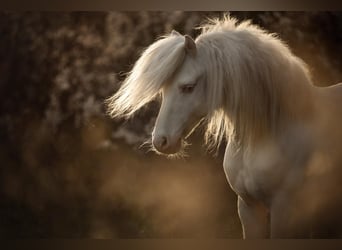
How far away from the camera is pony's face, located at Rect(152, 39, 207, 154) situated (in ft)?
7.88

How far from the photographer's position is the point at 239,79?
241 centimetres

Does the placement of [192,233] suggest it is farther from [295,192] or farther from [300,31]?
[300,31]

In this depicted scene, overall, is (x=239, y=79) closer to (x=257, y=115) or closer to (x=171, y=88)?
(x=257, y=115)

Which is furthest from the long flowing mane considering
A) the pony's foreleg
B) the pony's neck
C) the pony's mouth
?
the pony's foreleg

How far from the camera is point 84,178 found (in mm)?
2688

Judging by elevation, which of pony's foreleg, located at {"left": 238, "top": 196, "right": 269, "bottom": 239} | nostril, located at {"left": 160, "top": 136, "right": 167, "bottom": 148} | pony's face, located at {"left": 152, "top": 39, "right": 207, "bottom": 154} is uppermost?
pony's face, located at {"left": 152, "top": 39, "right": 207, "bottom": 154}

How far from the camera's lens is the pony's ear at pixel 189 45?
245 cm

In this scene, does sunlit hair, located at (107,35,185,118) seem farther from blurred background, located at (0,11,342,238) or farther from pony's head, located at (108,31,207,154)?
blurred background, located at (0,11,342,238)

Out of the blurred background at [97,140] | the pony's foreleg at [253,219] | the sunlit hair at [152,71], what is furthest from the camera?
the blurred background at [97,140]

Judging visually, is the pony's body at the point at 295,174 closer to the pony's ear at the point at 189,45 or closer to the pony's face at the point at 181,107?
the pony's face at the point at 181,107

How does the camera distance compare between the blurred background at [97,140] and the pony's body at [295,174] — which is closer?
the pony's body at [295,174]

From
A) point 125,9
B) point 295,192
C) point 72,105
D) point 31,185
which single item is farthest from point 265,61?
point 31,185

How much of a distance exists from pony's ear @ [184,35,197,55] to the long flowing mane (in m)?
0.02

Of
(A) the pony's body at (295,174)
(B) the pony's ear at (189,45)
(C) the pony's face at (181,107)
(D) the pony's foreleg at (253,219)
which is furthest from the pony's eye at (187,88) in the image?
(D) the pony's foreleg at (253,219)
